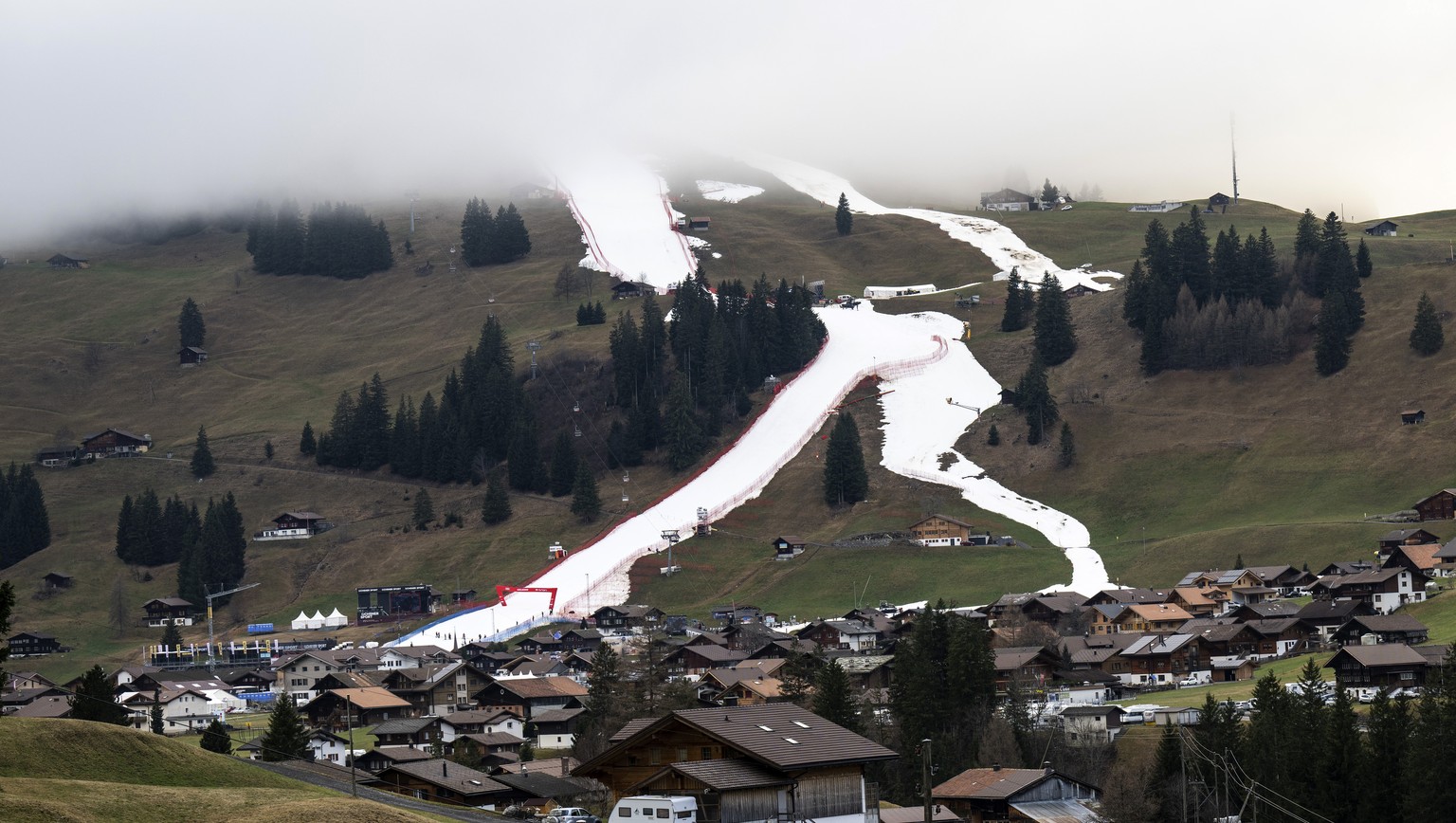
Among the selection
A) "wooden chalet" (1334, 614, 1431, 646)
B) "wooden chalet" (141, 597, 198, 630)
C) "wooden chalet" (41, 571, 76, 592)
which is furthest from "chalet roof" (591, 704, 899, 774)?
"wooden chalet" (41, 571, 76, 592)

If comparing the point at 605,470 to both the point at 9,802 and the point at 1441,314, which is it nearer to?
the point at 1441,314

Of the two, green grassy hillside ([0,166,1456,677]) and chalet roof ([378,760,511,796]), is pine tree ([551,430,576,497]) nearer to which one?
green grassy hillside ([0,166,1456,677])

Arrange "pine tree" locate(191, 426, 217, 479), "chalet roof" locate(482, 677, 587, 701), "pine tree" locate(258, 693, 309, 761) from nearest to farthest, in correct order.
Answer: "pine tree" locate(258, 693, 309, 761), "chalet roof" locate(482, 677, 587, 701), "pine tree" locate(191, 426, 217, 479)

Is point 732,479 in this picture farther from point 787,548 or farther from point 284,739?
point 284,739

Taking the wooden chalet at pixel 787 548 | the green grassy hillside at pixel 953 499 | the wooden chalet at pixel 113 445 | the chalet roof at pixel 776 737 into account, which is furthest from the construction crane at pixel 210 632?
the chalet roof at pixel 776 737

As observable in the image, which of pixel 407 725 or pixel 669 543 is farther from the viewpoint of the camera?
pixel 669 543

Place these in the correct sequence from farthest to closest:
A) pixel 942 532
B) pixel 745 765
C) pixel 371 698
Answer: pixel 942 532
pixel 371 698
pixel 745 765

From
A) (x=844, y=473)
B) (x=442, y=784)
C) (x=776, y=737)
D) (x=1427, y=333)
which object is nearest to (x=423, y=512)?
(x=844, y=473)

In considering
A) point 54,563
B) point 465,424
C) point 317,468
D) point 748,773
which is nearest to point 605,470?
point 465,424
